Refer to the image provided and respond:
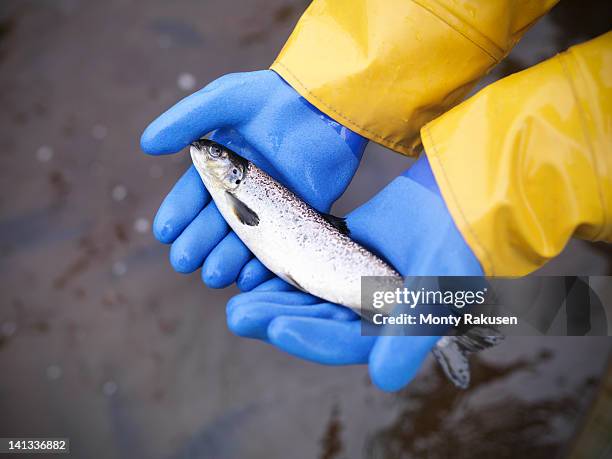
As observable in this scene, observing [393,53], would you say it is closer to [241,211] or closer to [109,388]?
[241,211]

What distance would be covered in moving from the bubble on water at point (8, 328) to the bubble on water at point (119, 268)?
0.61 m

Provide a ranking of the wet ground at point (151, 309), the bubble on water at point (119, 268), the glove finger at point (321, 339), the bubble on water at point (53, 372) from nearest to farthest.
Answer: the glove finger at point (321, 339) → the wet ground at point (151, 309) → the bubble on water at point (53, 372) → the bubble on water at point (119, 268)

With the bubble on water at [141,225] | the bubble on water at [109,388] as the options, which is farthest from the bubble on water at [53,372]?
the bubble on water at [141,225]

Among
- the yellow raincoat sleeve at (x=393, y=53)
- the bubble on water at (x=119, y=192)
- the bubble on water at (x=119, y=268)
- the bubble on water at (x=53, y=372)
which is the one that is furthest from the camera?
the bubble on water at (x=119, y=192)

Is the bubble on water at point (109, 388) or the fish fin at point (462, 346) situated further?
the bubble on water at point (109, 388)

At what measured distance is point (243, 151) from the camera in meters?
1.96

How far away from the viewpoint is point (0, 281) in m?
2.75

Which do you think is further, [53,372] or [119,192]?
[119,192]

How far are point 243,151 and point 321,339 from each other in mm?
832

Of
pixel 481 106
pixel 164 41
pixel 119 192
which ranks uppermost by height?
pixel 164 41

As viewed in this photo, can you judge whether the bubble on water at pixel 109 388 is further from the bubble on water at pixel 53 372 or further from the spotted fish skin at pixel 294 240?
the spotted fish skin at pixel 294 240

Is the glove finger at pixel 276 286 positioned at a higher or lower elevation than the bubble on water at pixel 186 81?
lower

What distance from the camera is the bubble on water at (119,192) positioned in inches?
114

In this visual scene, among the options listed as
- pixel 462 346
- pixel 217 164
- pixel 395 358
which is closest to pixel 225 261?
pixel 217 164
